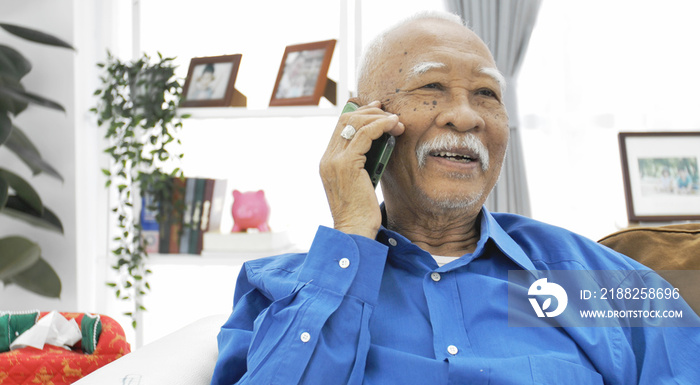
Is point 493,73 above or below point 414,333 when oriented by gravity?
above

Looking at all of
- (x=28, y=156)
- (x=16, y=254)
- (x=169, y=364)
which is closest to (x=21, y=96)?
(x=28, y=156)

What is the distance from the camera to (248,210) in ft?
7.68

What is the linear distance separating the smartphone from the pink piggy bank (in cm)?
122

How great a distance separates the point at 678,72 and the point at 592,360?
1917 millimetres

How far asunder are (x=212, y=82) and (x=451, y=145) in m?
1.63

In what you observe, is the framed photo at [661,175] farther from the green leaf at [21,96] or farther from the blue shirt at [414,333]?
the green leaf at [21,96]

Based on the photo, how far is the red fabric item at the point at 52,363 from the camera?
1.32 metres

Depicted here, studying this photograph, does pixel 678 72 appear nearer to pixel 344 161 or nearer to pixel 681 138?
pixel 681 138

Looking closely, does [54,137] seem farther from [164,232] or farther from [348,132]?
[348,132]

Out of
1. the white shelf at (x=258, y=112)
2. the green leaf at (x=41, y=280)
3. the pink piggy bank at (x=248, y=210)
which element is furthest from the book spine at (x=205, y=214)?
the green leaf at (x=41, y=280)

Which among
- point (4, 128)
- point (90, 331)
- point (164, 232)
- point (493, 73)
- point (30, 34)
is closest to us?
point (493, 73)

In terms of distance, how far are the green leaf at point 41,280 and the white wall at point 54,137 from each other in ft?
0.56

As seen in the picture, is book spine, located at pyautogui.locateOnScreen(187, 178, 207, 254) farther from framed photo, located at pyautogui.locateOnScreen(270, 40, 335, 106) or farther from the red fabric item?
the red fabric item

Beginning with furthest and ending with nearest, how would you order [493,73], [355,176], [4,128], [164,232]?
1. [164,232]
2. [4,128]
3. [493,73]
4. [355,176]
